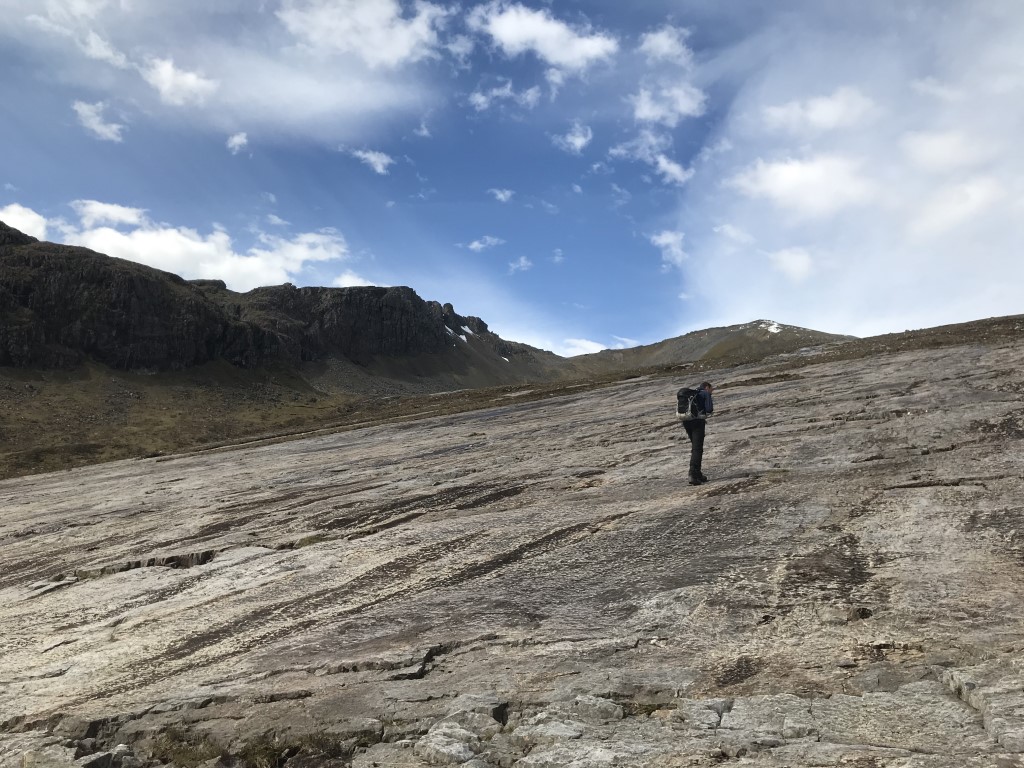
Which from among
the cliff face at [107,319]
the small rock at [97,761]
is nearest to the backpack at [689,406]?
the small rock at [97,761]

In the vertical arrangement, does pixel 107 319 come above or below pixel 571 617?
above

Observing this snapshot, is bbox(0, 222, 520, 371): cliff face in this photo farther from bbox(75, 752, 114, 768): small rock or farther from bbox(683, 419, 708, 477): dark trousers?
bbox(75, 752, 114, 768): small rock

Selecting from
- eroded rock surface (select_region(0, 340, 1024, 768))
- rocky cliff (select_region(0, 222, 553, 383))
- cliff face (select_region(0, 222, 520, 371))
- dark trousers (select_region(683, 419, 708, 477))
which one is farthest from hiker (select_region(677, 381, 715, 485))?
rocky cliff (select_region(0, 222, 553, 383))

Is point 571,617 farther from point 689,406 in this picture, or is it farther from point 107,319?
point 107,319

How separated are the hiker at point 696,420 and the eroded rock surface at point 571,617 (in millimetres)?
827

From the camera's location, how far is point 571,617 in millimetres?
9547

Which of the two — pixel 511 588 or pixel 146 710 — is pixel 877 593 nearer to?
pixel 511 588

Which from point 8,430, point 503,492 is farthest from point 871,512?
Answer: point 8,430

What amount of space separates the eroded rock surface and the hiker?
32.5 inches

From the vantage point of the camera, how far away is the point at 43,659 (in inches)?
425

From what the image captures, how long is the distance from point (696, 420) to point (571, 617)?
8540 mm

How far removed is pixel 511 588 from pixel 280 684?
395cm

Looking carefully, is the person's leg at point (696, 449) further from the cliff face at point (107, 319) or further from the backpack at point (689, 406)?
the cliff face at point (107, 319)

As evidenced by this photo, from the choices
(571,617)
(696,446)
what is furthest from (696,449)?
(571,617)
